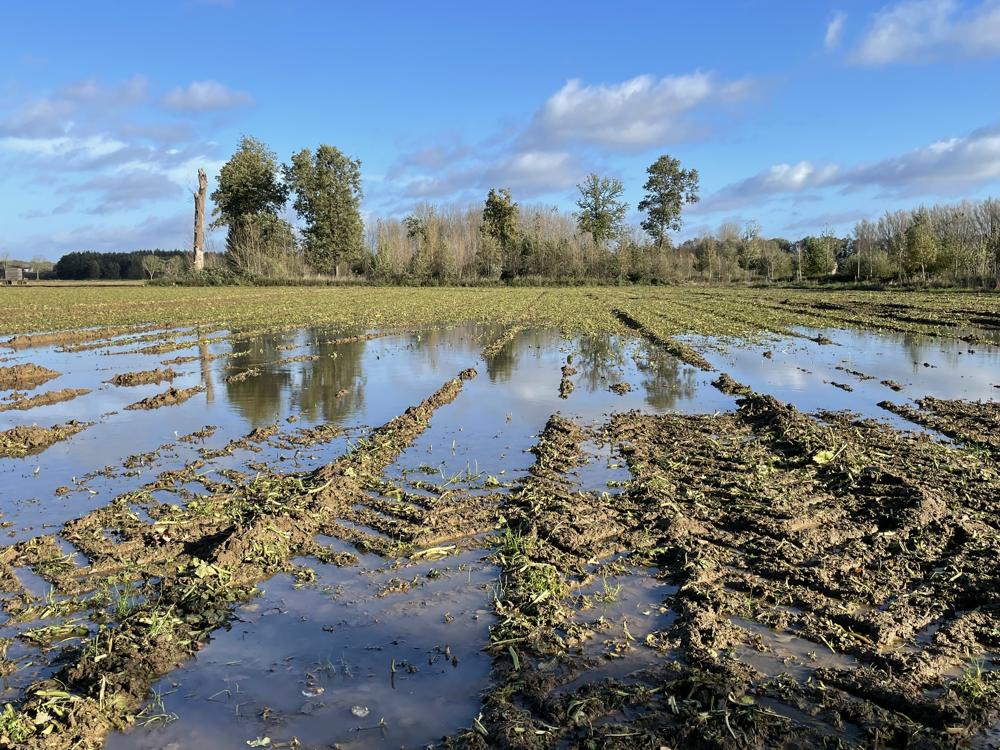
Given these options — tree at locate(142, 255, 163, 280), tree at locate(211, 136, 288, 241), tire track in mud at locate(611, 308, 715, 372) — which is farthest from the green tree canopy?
tire track in mud at locate(611, 308, 715, 372)

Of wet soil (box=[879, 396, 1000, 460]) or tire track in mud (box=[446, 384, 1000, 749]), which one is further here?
wet soil (box=[879, 396, 1000, 460])

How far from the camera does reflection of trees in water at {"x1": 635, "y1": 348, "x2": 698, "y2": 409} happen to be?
1081 cm

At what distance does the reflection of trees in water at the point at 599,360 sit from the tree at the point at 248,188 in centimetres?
4806

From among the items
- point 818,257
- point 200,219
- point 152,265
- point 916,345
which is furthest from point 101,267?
point 916,345

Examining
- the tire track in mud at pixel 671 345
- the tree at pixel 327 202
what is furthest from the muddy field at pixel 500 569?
the tree at pixel 327 202

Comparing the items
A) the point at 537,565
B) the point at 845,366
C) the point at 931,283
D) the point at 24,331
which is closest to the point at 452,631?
the point at 537,565

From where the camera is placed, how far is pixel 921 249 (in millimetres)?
41438

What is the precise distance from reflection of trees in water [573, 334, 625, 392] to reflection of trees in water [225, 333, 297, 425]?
4984 mm

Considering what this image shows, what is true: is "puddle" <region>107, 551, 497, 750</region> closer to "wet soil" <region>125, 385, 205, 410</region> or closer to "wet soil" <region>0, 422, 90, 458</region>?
"wet soil" <region>0, 422, 90, 458</region>

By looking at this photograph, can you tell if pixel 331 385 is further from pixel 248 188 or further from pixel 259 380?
pixel 248 188

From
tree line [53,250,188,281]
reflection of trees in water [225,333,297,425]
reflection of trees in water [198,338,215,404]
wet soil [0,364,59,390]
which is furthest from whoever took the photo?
tree line [53,250,188,281]

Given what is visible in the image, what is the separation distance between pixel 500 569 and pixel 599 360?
10522mm

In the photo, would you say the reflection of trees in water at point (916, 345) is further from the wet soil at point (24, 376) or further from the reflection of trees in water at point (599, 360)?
the wet soil at point (24, 376)

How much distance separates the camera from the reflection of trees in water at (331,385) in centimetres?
998
